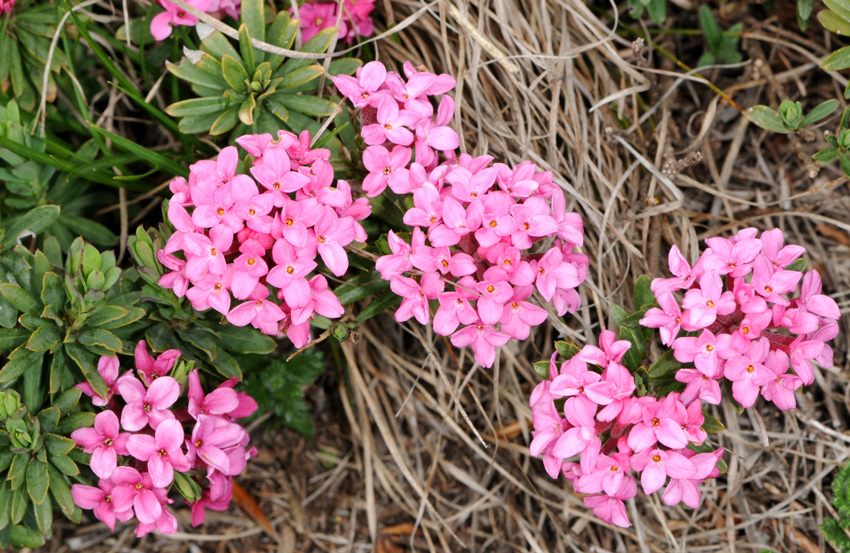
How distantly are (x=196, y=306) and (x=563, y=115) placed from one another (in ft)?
4.85

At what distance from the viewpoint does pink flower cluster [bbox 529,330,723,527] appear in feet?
5.72

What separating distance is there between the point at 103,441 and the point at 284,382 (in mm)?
718

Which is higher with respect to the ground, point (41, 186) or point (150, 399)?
point (41, 186)

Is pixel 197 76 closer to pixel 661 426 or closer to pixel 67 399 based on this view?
pixel 67 399

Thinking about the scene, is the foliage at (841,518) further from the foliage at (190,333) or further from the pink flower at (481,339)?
the foliage at (190,333)

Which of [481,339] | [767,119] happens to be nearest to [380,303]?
[481,339]

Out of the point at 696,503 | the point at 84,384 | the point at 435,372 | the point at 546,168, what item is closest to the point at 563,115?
the point at 546,168

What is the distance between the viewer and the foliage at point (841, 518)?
2.14 m

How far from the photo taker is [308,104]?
2.13 m

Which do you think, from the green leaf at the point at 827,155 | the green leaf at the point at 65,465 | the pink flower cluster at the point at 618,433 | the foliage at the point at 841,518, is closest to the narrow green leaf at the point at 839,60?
the green leaf at the point at 827,155

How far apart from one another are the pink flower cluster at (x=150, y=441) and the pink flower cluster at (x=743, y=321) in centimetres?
122

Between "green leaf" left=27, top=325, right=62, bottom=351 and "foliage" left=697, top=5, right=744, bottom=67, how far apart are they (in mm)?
2425

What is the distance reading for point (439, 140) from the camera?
6.26 feet

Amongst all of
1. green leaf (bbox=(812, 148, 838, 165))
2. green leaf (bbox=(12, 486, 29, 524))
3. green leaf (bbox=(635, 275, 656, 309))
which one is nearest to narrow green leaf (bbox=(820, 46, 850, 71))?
green leaf (bbox=(812, 148, 838, 165))
